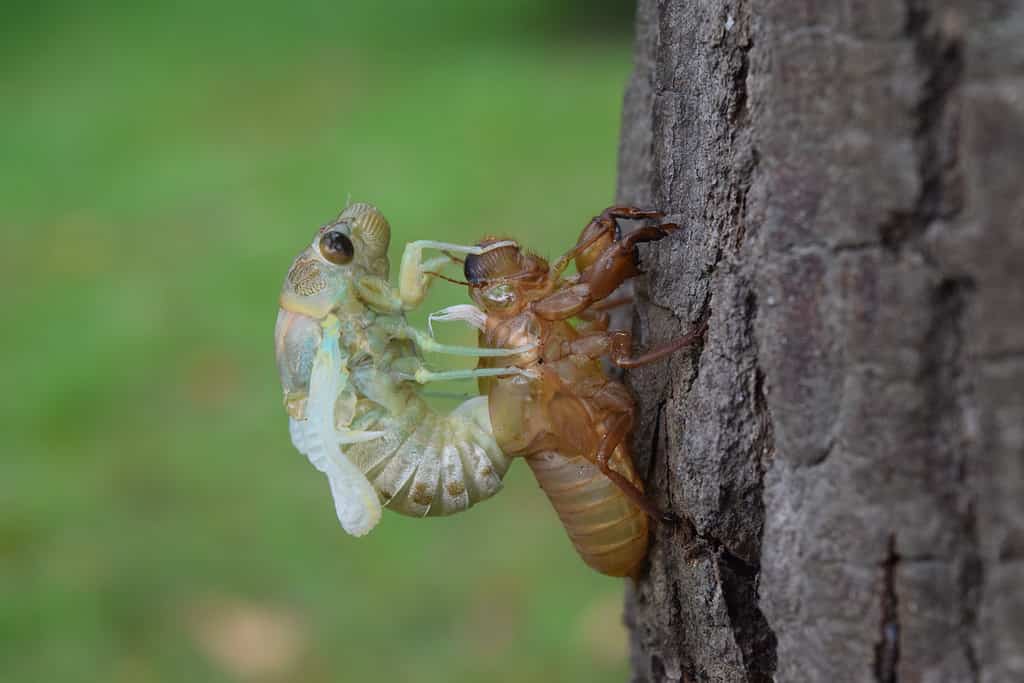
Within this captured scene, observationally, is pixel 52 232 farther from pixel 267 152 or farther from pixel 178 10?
pixel 178 10

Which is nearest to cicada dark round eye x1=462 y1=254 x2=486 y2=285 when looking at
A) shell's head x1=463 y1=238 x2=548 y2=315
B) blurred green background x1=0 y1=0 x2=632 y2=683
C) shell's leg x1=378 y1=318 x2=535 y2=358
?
shell's head x1=463 y1=238 x2=548 y2=315

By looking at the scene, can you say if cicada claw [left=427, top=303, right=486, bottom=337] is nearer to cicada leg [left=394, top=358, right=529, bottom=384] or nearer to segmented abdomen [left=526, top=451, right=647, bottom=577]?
cicada leg [left=394, top=358, right=529, bottom=384]

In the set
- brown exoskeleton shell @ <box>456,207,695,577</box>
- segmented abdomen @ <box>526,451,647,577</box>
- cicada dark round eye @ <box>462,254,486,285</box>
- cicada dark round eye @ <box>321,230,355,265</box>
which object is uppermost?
cicada dark round eye @ <box>321,230,355,265</box>

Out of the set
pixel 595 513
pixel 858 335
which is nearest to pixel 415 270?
pixel 595 513

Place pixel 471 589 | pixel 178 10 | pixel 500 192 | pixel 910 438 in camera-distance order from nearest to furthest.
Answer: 1. pixel 910 438
2. pixel 471 589
3. pixel 500 192
4. pixel 178 10

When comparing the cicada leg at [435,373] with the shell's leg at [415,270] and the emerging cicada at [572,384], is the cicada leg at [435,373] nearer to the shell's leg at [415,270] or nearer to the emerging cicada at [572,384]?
the emerging cicada at [572,384]

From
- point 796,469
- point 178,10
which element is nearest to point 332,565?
point 796,469

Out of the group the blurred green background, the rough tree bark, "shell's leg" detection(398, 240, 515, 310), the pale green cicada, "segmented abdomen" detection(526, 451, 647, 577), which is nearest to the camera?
the rough tree bark
